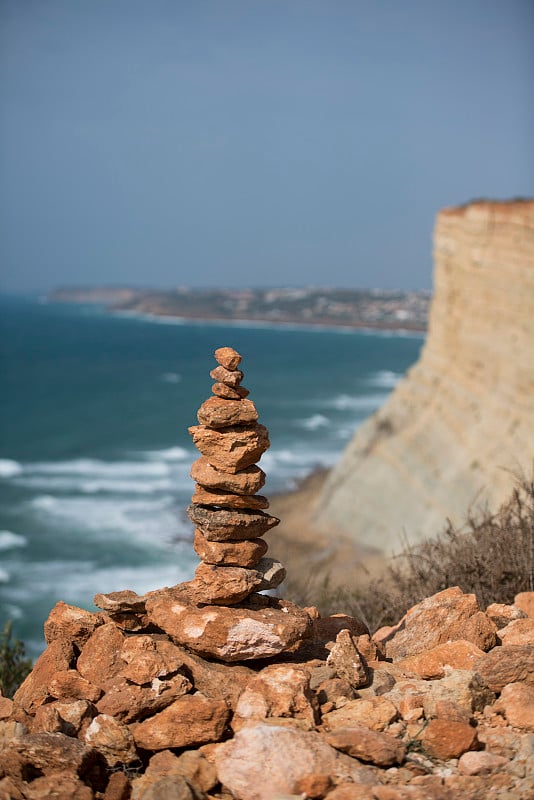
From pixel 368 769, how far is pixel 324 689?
94 cm

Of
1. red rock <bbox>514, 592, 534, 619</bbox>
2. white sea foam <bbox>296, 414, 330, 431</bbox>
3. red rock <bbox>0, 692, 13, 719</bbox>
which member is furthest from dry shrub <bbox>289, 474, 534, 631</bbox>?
white sea foam <bbox>296, 414, 330, 431</bbox>

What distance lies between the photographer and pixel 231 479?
716 cm

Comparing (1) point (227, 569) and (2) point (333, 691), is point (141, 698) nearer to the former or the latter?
(1) point (227, 569)

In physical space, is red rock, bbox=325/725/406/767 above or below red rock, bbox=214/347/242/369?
below

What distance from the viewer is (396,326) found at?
14888cm

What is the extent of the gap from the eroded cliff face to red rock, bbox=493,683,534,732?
45.6 feet

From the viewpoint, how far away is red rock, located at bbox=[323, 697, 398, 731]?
6.03 m

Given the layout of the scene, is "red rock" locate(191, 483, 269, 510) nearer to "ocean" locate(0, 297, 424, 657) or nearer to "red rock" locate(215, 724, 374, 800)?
"red rock" locate(215, 724, 374, 800)


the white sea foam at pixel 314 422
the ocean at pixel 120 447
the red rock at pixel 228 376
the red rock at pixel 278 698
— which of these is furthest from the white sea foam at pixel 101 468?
the red rock at pixel 278 698

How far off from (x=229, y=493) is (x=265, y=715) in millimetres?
1881

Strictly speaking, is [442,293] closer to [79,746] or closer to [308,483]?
[308,483]

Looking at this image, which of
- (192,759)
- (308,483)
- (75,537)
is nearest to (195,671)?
(192,759)

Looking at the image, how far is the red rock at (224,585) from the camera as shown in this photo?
696cm

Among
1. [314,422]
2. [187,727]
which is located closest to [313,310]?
[314,422]
